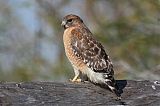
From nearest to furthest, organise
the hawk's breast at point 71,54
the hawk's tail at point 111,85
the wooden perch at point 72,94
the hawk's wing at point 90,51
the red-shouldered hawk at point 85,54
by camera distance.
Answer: the wooden perch at point 72,94, the hawk's tail at point 111,85, the red-shouldered hawk at point 85,54, the hawk's wing at point 90,51, the hawk's breast at point 71,54

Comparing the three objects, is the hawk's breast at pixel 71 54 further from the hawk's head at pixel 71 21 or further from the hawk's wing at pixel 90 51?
the hawk's head at pixel 71 21

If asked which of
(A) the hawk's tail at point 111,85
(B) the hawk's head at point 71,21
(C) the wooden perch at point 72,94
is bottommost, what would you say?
(C) the wooden perch at point 72,94

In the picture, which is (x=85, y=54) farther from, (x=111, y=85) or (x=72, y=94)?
(x=72, y=94)

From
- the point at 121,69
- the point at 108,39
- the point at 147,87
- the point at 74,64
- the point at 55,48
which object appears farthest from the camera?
the point at 55,48

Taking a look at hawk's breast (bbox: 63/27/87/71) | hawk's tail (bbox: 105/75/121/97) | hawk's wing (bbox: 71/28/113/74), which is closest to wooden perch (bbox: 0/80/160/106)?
hawk's tail (bbox: 105/75/121/97)

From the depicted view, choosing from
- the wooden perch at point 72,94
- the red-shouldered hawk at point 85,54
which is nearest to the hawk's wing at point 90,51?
the red-shouldered hawk at point 85,54

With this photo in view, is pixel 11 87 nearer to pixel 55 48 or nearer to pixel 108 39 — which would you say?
pixel 108 39

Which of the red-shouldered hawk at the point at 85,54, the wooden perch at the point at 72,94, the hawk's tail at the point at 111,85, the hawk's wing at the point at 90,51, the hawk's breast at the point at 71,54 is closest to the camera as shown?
the wooden perch at the point at 72,94

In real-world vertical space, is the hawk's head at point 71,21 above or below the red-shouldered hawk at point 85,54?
above

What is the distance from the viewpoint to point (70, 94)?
535 cm

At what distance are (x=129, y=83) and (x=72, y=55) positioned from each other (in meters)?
1.99

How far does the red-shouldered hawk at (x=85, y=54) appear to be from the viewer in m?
7.02

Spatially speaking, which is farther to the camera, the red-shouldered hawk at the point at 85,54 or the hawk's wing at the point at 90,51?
the hawk's wing at the point at 90,51

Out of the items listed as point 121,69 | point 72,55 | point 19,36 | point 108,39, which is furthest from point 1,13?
point 72,55
